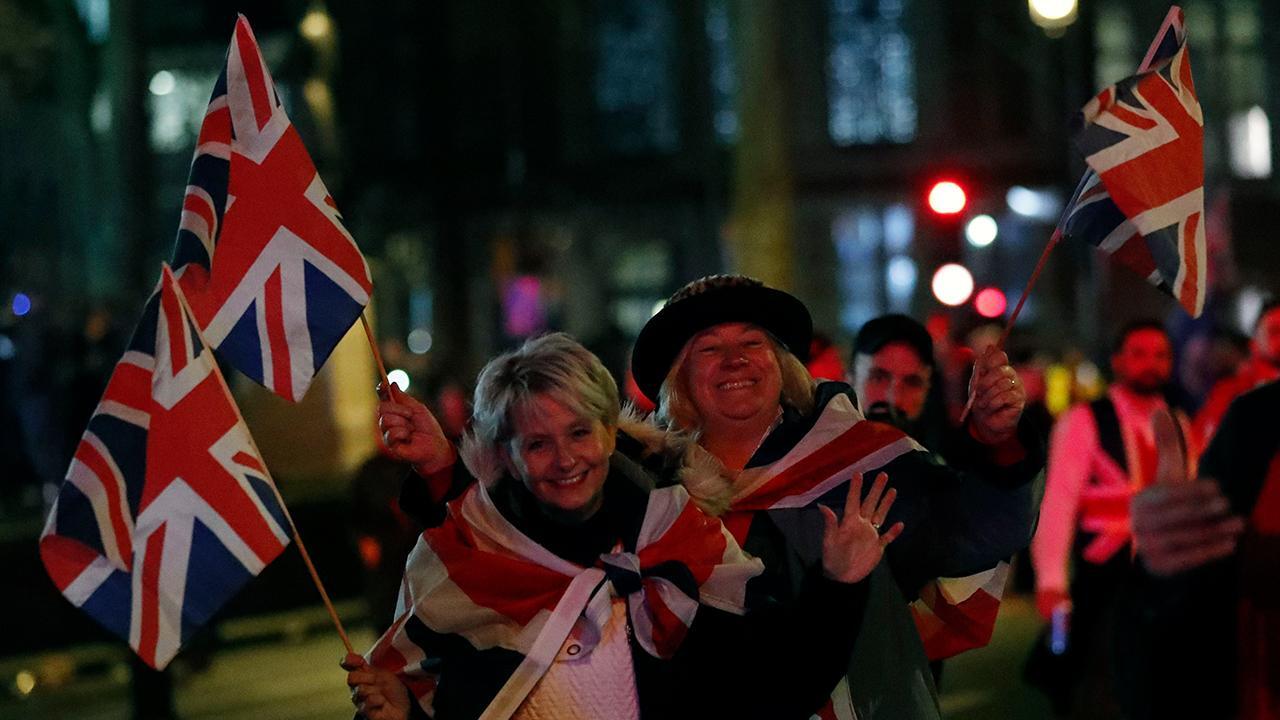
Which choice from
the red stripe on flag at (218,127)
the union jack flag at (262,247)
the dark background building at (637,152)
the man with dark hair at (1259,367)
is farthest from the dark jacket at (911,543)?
the dark background building at (637,152)

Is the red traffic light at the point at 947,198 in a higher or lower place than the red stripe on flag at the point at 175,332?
lower

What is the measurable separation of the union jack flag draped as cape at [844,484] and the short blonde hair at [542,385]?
0.38 meters

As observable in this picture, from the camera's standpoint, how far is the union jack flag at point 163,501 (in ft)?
12.3

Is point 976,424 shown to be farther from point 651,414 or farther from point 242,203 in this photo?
point 242,203

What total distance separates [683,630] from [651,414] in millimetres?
823

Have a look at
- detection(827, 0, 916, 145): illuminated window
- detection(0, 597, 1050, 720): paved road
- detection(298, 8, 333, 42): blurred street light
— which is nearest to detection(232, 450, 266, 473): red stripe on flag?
detection(0, 597, 1050, 720): paved road

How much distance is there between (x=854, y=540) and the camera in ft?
11.6

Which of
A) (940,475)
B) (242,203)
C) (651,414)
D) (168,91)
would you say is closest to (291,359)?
(242,203)

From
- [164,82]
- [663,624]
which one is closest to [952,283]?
[663,624]

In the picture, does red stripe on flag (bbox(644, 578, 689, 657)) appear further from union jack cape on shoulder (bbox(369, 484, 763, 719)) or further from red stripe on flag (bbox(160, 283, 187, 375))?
red stripe on flag (bbox(160, 283, 187, 375))

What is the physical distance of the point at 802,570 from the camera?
3.82m

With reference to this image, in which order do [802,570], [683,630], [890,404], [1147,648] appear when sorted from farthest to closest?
[890,404]
[802,570]
[683,630]
[1147,648]

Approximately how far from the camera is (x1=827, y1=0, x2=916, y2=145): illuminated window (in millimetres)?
33094

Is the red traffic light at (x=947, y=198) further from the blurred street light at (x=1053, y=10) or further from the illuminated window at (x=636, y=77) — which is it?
the illuminated window at (x=636, y=77)
